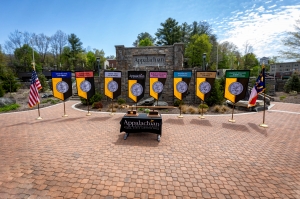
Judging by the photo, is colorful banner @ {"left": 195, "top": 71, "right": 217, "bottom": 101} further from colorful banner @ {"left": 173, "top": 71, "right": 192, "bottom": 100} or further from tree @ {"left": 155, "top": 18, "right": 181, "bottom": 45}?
tree @ {"left": 155, "top": 18, "right": 181, "bottom": 45}

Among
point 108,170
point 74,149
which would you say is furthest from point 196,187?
point 74,149

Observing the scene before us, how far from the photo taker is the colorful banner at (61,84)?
395 inches

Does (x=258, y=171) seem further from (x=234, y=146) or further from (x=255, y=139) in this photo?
(x=255, y=139)

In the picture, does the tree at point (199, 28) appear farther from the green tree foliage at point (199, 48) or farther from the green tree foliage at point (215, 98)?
the green tree foliage at point (215, 98)

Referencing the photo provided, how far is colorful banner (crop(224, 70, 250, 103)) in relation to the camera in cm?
882

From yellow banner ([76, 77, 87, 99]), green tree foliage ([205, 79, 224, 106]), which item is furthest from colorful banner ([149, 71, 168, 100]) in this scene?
green tree foliage ([205, 79, 224, 106])

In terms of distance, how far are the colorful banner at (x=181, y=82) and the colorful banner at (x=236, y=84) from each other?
2.34m

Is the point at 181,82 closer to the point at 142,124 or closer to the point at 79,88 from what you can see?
the point at 142,124

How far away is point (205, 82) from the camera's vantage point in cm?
978

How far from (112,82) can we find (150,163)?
7.16 metres

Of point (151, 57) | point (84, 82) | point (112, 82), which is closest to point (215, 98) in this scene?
point (151, 57)

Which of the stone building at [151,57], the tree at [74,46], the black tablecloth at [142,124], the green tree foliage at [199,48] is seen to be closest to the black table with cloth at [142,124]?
the black tablecloth at [142,124]

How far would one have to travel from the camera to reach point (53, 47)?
51750 millimetres

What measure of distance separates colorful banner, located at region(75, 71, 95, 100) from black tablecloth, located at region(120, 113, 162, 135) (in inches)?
208
